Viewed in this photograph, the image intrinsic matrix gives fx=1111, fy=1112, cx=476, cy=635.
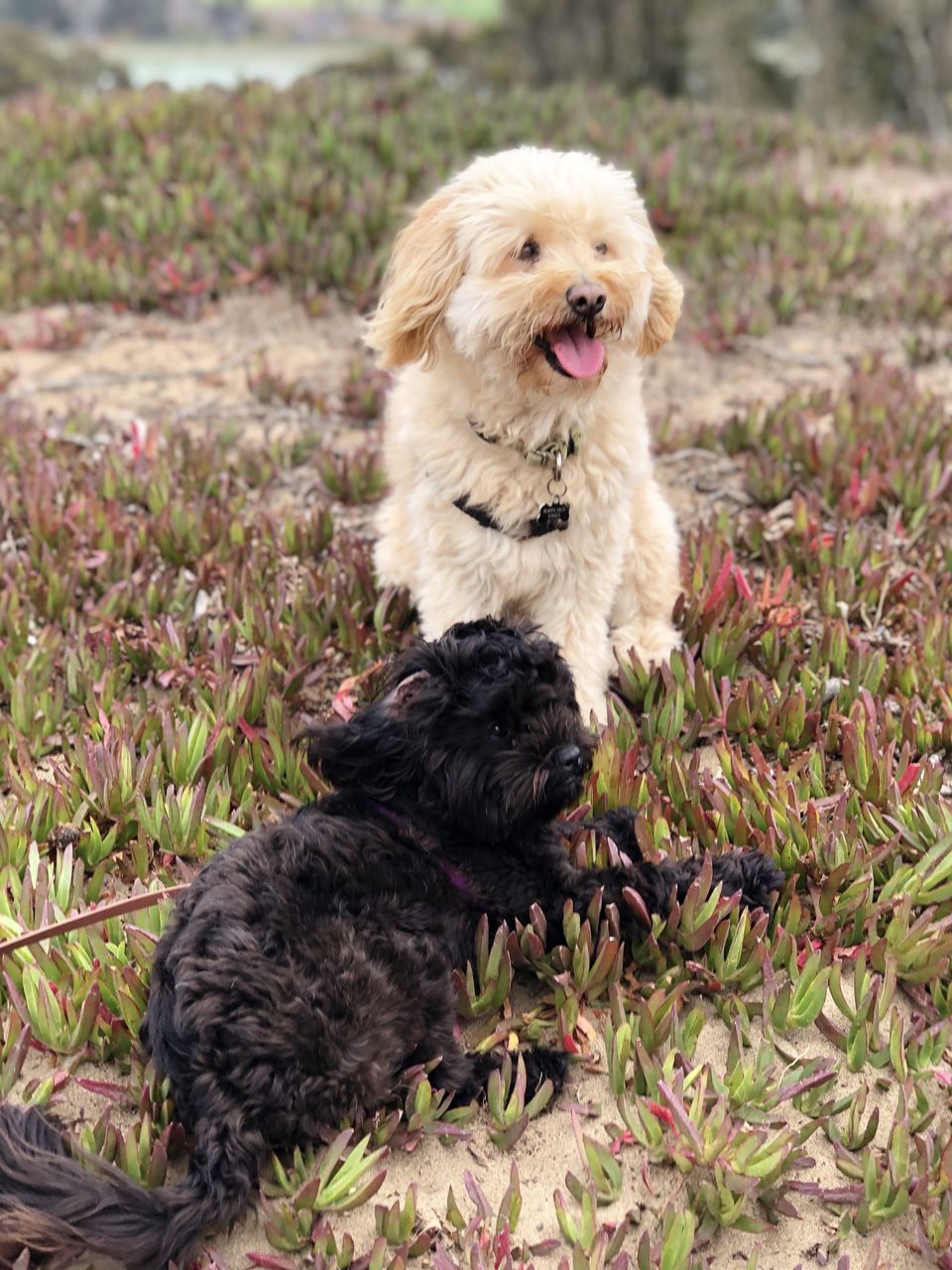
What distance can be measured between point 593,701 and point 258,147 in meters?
7.91

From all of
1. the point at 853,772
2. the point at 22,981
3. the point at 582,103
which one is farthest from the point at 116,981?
the point at 582,103

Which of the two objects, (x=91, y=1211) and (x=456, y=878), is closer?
(x=91, y=1211)

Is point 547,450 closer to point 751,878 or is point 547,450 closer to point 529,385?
point 529,385

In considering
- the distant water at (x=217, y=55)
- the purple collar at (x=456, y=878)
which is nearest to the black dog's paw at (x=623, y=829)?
the purple collar at (x=456, y=878)

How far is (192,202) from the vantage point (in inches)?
349

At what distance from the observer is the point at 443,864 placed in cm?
281

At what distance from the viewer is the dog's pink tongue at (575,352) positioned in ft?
11.1

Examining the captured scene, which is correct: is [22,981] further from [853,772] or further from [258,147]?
[258,147]

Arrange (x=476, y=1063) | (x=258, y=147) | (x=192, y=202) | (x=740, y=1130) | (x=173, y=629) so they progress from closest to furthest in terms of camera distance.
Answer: (x=740, y=1130)
(x=476, y=1063)
(x=173, y=629)
(x=192, y=202)
(x=258, y=147)

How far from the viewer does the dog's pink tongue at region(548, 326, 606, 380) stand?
3.39m

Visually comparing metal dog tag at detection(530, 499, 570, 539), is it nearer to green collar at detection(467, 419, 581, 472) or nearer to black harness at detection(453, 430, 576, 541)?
black harness at detection(453, 430, 576, 541)

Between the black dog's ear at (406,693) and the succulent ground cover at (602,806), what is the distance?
0.65 metres

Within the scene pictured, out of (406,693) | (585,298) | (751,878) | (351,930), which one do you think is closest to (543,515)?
(585,298)

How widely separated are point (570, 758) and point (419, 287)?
1.71 metres
